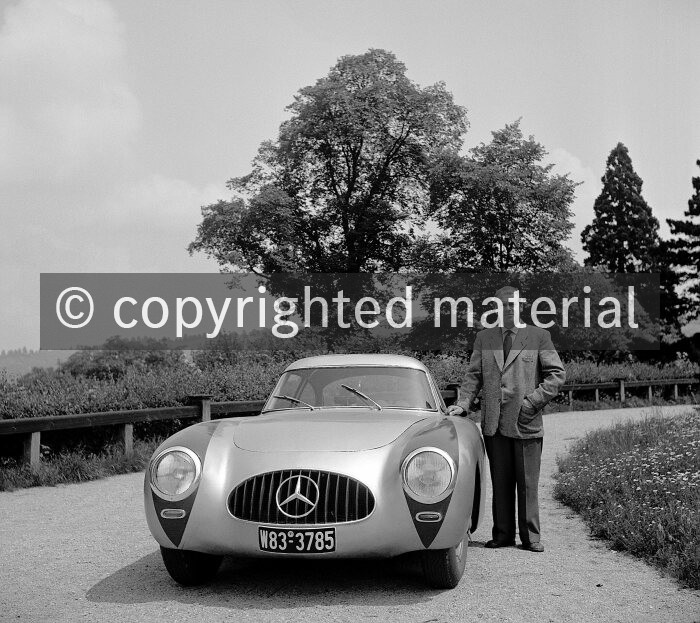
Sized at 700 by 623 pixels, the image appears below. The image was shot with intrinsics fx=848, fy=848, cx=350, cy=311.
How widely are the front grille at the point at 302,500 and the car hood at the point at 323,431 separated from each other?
8.9 inches

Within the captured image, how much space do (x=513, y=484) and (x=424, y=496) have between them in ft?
6.67

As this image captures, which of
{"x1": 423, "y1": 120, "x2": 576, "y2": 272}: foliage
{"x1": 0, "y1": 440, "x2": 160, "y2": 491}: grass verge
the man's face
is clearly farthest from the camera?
{"x1": 423, "y1": 120, "x2": 576, "y2": 272}: foliage

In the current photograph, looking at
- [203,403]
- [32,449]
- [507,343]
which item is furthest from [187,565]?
[203,403]

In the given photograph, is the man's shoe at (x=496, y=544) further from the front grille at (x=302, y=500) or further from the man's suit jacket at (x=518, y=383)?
the front grille at (x=302, y=500)

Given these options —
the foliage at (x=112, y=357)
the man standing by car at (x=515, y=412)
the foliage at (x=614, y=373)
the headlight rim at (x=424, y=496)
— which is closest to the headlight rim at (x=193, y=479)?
the headlight rim at (x=424, y=496)

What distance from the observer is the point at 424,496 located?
5.06m

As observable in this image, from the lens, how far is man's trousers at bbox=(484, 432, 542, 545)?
6.72 meters

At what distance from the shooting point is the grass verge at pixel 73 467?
1085cm

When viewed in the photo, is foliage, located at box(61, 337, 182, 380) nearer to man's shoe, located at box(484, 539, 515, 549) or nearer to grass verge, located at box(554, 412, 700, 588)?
grass verge, located at box(554, 412, 700, 588)

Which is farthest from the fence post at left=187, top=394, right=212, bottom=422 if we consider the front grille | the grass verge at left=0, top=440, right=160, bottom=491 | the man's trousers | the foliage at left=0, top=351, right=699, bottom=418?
the front grille

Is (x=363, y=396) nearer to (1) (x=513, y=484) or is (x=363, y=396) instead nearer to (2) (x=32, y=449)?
(1) (x=513, y=484)

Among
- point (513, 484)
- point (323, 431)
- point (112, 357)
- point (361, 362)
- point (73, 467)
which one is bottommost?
point (73, 467)

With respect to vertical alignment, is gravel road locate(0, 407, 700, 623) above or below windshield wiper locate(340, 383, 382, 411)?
below

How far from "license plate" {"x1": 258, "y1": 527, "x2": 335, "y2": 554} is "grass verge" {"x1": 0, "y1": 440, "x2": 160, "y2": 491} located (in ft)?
22.4
